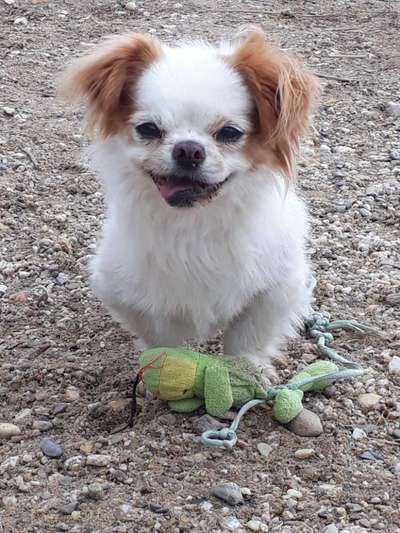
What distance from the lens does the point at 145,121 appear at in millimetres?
2736

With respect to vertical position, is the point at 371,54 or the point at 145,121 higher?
the point at 145,121

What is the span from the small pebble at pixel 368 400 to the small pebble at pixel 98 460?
0.89 meters

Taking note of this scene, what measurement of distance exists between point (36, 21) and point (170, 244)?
431 cm

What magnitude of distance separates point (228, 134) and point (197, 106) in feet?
0.49

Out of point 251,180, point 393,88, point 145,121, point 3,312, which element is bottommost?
point 3,312

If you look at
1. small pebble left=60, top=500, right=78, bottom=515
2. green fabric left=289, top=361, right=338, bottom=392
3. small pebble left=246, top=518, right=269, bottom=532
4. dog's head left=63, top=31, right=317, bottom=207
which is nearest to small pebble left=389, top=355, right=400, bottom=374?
green fabric left=289, top=361, right=338, bottom=392

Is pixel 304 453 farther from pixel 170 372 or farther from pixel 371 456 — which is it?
pixel 170 372

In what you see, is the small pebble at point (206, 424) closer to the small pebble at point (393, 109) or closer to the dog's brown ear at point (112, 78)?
the dog's brown ear at point (112, 78)

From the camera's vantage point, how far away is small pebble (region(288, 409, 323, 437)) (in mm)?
2891

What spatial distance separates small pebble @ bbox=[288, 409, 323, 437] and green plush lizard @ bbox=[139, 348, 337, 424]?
22mm

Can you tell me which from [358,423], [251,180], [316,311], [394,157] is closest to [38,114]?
[394,157]

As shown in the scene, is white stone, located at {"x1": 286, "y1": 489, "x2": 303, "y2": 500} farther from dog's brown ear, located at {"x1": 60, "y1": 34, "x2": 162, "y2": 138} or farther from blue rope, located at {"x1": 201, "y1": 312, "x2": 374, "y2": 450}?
dog's brown ear, located at {"x1": 60, "y1": 34, "x2": 162, "y2": 138}

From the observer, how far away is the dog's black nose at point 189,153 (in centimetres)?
261

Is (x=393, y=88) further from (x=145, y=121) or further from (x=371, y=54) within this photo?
(x=145, y=121)
